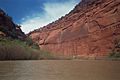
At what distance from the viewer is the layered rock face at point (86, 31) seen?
91000mm

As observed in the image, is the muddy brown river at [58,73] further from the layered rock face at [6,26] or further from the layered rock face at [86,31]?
the layered rock face at [86,31]

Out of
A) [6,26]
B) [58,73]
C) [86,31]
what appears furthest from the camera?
[86,31]

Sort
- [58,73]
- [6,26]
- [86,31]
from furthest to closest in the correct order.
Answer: [86,31], [6,26], [58,73]

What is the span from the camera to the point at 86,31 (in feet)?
320

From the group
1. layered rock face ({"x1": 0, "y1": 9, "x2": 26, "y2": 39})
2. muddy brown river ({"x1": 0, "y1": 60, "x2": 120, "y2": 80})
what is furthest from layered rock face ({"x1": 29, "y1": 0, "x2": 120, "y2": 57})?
muddy brown river ({"x1": 0, "y1": 60, "x2": 120, "y2": 80})

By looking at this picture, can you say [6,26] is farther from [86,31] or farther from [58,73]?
[58,73]

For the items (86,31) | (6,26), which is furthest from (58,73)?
(86,31)

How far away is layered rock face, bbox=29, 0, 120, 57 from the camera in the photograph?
91000mm

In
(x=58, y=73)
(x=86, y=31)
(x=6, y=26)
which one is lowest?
(x=58, y=73)

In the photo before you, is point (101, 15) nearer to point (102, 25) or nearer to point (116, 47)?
point (102, 25)

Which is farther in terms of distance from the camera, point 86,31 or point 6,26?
Answer: point 86,31

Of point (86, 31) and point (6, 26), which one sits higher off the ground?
point (6, 26)

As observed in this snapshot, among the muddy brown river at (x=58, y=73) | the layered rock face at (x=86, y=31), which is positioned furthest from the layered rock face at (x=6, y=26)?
the muddy brown river at (x=58, y=73)

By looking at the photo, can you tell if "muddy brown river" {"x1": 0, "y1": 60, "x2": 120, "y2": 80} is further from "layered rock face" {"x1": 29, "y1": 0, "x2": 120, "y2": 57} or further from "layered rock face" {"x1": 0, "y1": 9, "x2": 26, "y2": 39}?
"layered rock face" {"x1": 29, "y1": 0, "x2": 120, "y2": 57}
